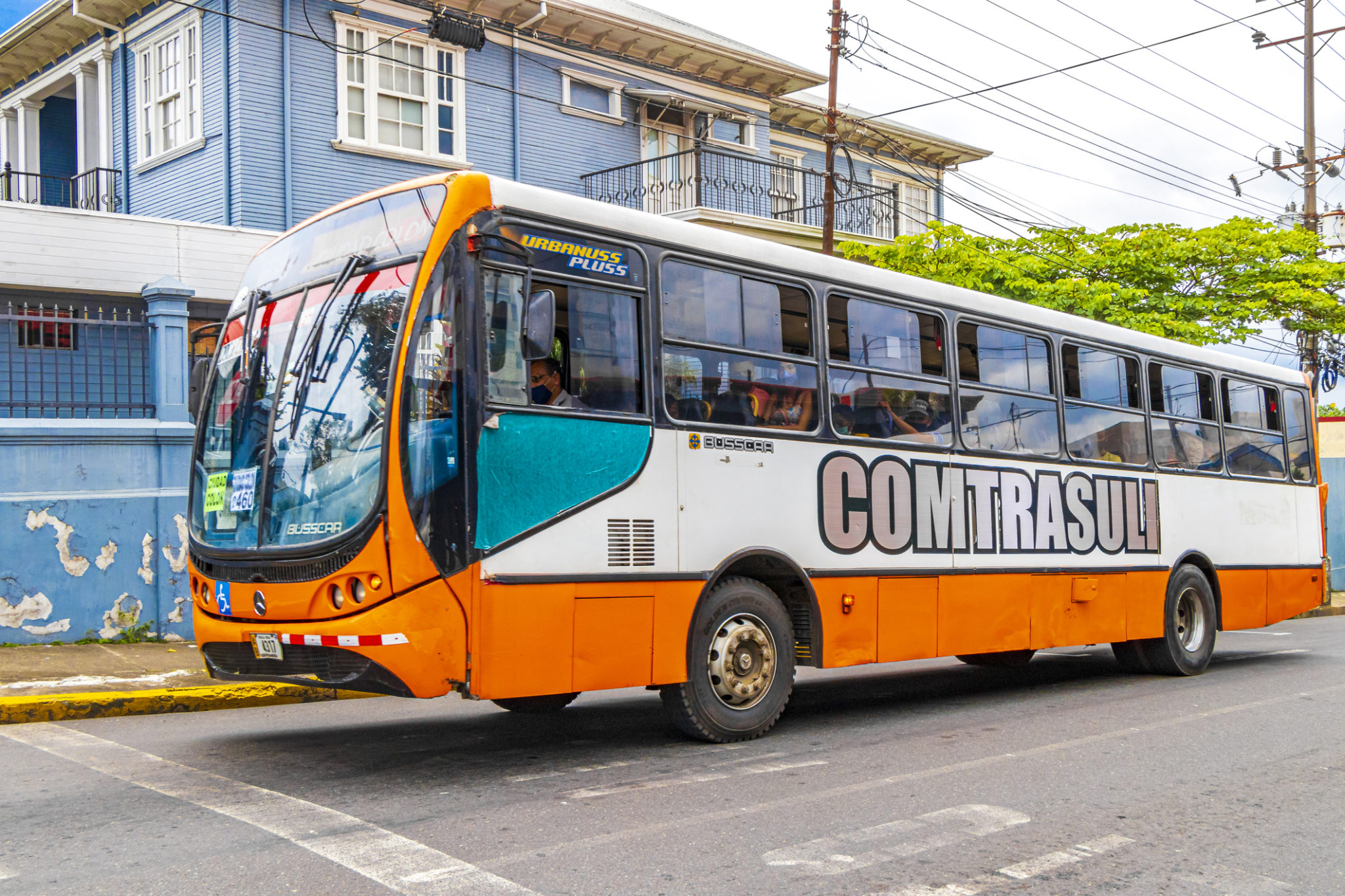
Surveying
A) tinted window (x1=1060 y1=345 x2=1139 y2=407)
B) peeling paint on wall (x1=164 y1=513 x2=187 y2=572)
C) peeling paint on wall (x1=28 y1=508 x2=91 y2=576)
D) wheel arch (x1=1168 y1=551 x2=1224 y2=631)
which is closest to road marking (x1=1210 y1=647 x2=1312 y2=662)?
wheel arch (x1=1168 y1=551 x2=1224 y2=631)

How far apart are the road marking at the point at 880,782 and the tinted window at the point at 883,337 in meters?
2.73

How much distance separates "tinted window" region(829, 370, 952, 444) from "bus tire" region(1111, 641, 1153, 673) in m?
3.64

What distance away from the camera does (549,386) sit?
6477 mm

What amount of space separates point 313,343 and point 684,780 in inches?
118

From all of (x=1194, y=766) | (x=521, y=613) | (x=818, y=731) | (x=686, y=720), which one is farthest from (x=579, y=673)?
(x=1194, y=766)

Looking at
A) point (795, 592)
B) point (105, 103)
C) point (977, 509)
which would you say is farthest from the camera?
point (105, 103)

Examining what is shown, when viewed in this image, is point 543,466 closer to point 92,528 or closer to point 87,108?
point 92,528

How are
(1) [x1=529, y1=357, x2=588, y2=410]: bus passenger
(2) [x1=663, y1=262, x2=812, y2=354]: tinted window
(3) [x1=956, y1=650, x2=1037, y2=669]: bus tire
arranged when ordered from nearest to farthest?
1. (1) [x1=529, y1=357, x2=588, y2=410]: bus passenger
2. (2) [x1=663, y1=262, x2=812, y2=354]: tinted window
3. (3) [x1=956, y1=650, x2=1037, y2=669]: bus tire

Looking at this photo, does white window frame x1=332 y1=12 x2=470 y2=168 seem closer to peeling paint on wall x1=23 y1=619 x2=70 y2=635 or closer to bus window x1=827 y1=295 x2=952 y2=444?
peeling paint on wall x1=23 y1=619 x2=70 y2=635

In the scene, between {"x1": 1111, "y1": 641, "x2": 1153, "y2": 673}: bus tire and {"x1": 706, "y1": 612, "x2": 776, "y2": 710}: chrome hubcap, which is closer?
{"x1": 706, "y1": 612, "x2": 776, "y2": 710}: chrome hubcap

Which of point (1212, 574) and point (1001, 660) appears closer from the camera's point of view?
point (1212, 574)

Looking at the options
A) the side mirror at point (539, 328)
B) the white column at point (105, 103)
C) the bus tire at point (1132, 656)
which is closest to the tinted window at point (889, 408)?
the side mirror at point (539, 328)

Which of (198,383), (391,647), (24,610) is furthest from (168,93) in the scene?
(391,647)

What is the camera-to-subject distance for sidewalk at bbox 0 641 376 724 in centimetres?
840
